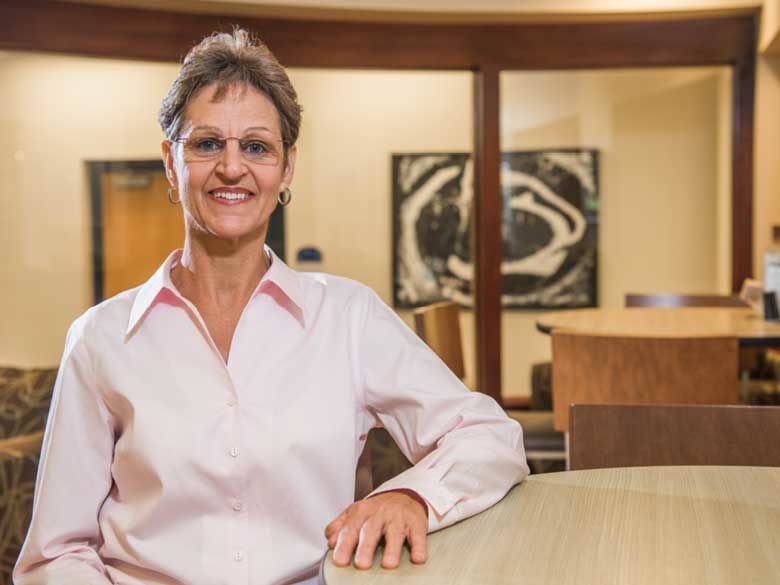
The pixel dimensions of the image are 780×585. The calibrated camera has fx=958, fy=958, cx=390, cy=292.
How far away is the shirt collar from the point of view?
1.40 meters

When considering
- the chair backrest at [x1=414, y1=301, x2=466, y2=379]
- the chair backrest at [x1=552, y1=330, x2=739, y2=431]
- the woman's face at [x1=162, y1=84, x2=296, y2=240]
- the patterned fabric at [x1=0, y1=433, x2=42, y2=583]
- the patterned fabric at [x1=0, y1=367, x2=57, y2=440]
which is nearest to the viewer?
the woman's face at [x1=162, y1=84, x2=296, y2=240]

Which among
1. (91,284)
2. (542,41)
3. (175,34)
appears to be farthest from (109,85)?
(542,41)

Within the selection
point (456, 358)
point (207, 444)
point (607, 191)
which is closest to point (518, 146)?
point (607, 191)

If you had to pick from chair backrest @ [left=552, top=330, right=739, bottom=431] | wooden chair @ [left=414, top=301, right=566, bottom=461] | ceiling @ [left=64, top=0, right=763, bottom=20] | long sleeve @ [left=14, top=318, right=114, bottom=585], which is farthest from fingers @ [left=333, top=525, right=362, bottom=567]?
ceiling @ [left=64, top=0, right=763, bottom=20]

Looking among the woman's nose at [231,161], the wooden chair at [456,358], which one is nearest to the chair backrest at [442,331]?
the wooden chair at [456,358]

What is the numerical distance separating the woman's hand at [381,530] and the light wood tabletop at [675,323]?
6.06 feet

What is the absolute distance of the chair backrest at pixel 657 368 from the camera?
255 cm

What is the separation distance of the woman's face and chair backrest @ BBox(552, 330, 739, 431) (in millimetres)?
1350

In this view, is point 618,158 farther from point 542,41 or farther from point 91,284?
point 91,284

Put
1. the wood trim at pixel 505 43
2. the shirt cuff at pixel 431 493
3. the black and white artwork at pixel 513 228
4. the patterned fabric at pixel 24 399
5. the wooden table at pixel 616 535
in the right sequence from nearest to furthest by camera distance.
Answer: the wooden table at pixel 616 535 → the shirt cuff at pixel 431 493 → the patterned fabric at pixel 24 399 → the wood trim at pixel 505 43 → the black and white artwork at pixel 513 228

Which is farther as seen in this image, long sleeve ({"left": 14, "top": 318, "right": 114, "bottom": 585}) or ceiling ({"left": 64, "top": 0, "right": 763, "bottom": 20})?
ceiling ({"left": 64, "top": 0, "right": 763, "bottom": 20})

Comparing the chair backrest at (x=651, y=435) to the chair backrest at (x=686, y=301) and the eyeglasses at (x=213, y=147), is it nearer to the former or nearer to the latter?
the eyeglasses at (x=213, y=147)

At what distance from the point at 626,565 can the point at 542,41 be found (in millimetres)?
4307

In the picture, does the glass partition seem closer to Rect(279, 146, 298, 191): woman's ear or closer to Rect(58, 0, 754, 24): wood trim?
Rect(58, 0, 754, 24): wood trim
